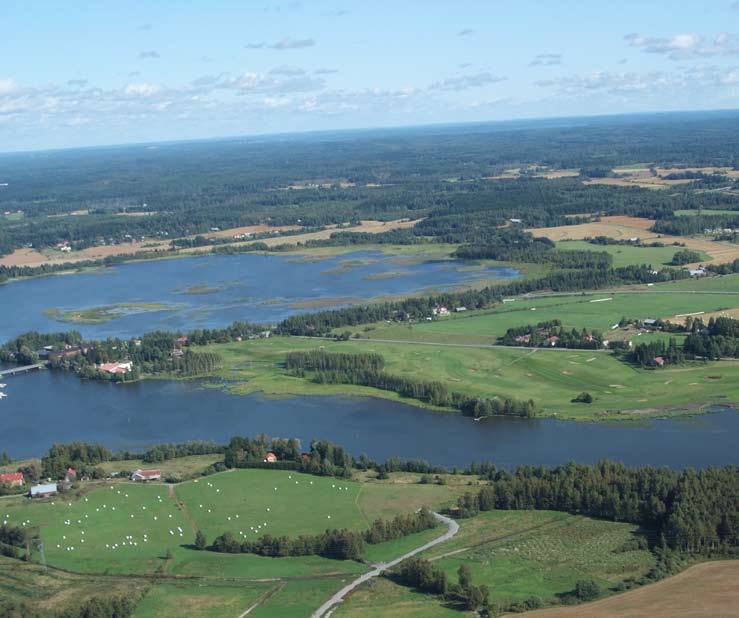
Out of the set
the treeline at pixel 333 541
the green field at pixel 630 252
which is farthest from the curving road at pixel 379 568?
the green field at pixel 630 252

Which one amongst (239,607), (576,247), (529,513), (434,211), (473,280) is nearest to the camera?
(239,607)

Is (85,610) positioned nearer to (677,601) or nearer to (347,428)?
(677,601)

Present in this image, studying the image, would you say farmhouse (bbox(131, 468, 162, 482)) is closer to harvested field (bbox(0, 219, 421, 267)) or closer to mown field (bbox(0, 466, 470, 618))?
mown field (bbox(0, 466, 470, 618))

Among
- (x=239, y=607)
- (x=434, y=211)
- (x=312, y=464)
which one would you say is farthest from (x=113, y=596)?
(x=434, y=211)

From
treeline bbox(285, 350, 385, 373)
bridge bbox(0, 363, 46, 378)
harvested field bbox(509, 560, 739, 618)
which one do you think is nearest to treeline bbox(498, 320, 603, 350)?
treeline bbox(285, 350, 385, 373)

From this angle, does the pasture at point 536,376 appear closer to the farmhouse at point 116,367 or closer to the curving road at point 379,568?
the farmhouse at point 116,367

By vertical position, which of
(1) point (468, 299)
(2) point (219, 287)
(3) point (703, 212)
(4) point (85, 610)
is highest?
(3) point (703, 212)

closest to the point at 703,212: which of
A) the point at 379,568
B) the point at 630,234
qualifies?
the point at 630,234

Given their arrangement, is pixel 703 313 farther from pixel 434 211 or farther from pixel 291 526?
pixel 434 211
